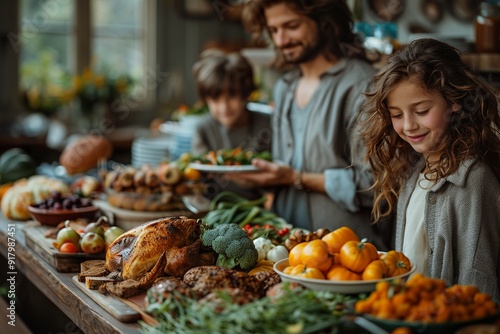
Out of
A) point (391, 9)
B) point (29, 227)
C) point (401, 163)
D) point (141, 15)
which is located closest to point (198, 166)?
point (29, 227)

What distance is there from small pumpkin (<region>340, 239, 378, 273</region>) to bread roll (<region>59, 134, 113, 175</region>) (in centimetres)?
272

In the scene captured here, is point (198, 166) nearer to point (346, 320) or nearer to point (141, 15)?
point (346, 320)

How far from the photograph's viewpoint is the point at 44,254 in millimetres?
2881

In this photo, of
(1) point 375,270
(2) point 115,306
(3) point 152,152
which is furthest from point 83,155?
(1) point 375,270

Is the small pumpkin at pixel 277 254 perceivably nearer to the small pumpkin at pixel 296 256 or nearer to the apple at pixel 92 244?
the small pumpkin at pixel 296 256

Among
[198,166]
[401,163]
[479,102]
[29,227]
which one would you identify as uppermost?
[479,102]

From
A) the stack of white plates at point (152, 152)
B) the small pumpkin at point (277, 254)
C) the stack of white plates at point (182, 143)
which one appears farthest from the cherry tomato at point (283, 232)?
the stack of white plates at point (152, 152)

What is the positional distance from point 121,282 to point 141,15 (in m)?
5.64

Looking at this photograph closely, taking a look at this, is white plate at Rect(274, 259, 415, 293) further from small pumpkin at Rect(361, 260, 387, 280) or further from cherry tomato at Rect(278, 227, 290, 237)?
cherry tomato at Rect(278, 227, 290, 237)

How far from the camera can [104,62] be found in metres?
7.36

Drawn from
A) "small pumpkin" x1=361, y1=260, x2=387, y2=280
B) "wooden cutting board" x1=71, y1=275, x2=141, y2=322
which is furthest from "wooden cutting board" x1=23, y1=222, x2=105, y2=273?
"small pumpkin" x1=361, y1=260, x2=387, y2=280

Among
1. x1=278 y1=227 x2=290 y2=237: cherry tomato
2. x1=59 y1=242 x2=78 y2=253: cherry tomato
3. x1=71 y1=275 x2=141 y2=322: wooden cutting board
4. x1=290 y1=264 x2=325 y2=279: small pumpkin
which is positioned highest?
x1=290 y1=264 x2=325 y2=279: small pumpkin

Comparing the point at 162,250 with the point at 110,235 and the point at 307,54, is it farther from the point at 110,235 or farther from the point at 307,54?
the point at 307,54

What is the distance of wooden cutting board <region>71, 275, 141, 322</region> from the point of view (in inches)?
81.4
